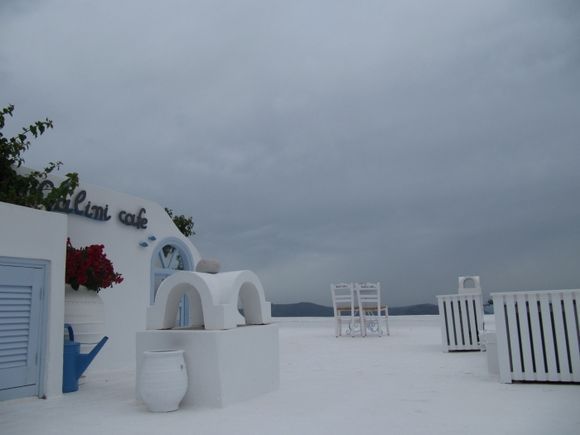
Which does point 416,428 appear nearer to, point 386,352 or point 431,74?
point 386,352

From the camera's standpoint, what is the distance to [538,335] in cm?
543

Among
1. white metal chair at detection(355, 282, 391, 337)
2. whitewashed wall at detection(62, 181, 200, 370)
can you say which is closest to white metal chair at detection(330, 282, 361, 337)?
white metal chair at detection(355, 282, 391, 337)

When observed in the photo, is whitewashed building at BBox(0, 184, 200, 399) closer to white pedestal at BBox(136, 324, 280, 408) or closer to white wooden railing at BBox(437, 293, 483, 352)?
white pedestal at BBox(136, 324, 280, 408)

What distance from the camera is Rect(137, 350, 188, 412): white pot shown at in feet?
14.3

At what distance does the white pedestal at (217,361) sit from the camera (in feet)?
15.2

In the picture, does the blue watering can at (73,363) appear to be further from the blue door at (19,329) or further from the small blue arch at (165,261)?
the small blue arch at (165,261)

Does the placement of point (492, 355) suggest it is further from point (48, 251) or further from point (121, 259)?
point (121, 259)

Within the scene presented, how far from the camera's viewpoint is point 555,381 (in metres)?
5.39

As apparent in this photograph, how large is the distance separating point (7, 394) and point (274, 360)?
2.92m

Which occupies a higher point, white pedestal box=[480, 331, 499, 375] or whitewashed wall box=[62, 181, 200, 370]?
whitewashed wall box=[62, 181, 200, 370]

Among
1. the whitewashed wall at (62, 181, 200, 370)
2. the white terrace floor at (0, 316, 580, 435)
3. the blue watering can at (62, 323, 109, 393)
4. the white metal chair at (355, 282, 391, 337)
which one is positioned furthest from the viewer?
the white metal chair at (355, 282, 391, 337)

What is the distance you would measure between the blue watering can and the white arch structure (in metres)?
1.39

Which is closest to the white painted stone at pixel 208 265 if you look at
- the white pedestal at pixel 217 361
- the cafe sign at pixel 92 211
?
the white pedestal at pixel 217 361

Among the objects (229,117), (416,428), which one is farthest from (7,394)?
(229,117)
